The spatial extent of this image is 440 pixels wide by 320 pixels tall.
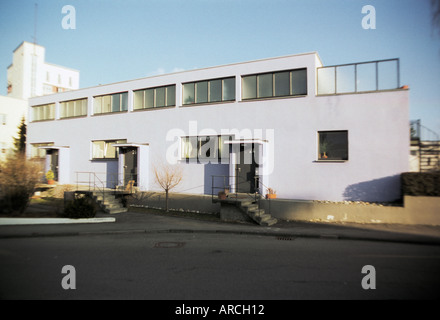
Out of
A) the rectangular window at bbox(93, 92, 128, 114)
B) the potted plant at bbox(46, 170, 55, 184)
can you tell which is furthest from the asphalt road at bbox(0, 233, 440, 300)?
the potted plant at bbox(46, 170, 55, 184)

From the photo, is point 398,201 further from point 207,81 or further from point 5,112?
point 5,112

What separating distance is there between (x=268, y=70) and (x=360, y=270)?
1199 cm

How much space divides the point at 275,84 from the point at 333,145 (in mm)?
4560

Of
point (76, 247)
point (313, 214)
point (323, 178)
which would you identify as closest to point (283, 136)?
point (323, 178)

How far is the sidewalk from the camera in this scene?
9.40m

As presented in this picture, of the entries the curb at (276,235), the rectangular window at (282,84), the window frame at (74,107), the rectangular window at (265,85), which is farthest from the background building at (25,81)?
the rectangular window at (282,84)

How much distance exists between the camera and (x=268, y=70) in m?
15.4

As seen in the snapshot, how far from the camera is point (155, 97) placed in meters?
19.0

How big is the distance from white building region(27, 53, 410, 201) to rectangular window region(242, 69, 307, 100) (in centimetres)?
6

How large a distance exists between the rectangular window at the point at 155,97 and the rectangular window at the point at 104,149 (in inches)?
128

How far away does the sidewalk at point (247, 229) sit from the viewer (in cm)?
940

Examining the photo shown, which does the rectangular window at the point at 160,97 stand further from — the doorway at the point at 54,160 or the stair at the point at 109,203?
the doorway at the point at 54,160

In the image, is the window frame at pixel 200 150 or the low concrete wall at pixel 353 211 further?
the window frame at pixel 200 150

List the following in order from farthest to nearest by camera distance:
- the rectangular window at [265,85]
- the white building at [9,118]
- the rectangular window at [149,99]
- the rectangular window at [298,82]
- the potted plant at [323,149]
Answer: the white building at [9,118], the rectangular window at [149,99], the rectangular window at [265,85], the rectangular window at [298,82], the potted plant at [323,149]
